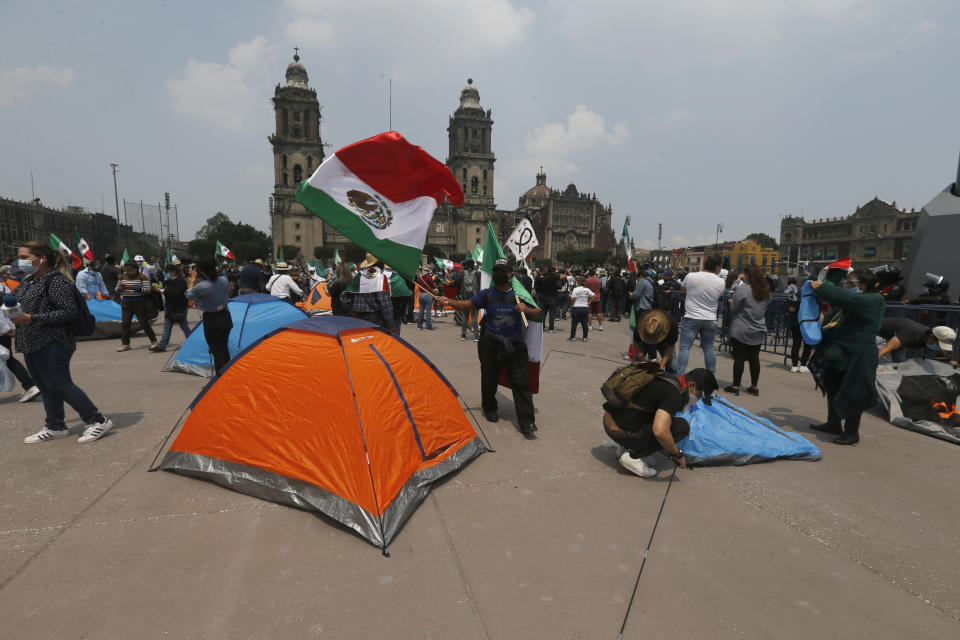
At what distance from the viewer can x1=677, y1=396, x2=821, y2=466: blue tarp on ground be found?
3.99 metres

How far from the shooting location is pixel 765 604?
2.39 metres

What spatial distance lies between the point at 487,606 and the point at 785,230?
368ft

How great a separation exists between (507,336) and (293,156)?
79908 millimetres

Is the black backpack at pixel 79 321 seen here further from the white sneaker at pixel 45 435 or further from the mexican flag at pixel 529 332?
the mexican flag at pixel 529 332

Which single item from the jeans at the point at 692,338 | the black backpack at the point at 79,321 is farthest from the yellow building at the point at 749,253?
the black backpack at the point at 79,321

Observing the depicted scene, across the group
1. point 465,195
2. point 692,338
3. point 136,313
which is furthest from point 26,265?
point 465,195

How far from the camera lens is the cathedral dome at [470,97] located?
9106 centimetres

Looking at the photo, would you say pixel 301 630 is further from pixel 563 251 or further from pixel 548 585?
pixel 563 251

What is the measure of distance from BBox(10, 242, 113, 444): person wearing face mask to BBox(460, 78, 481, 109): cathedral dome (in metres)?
95.9

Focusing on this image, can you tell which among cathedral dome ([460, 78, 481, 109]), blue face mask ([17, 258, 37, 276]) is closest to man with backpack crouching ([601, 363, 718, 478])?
blue face mask ([17, 258, 37, 276])

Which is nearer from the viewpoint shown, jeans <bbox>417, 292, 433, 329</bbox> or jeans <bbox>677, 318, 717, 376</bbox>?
jeans <bbox>677, 318, 717, 376</bbox>

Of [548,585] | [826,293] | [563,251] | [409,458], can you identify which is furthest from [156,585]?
[563,251]

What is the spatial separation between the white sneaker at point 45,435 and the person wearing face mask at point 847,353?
24.5 ft

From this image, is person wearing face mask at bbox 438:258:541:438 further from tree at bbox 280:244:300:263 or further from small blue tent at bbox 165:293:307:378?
tree at bbox 280:244:300:263
